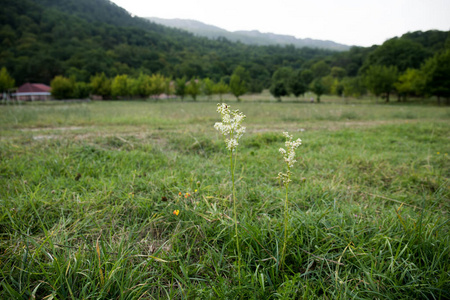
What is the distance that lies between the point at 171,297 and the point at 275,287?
748 millimetres

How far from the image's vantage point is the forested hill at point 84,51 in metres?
67.8

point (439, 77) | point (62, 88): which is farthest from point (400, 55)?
point (62, 88)

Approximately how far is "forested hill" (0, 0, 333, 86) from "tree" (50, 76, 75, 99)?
16483 millimetres

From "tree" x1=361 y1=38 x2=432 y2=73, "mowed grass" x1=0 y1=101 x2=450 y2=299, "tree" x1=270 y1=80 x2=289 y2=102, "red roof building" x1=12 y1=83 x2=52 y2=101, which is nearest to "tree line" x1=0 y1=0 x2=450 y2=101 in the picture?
"tree" x1=270 y1=80 x2=289 y2=102

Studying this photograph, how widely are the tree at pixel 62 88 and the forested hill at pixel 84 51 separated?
54.1ft

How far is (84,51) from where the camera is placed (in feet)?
268

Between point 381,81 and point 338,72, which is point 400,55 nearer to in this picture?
point 381,81

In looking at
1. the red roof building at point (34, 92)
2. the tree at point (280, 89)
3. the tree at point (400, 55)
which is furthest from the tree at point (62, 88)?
the tree at point (400, 55)

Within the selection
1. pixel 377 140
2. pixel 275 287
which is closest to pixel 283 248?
pixel 275 287

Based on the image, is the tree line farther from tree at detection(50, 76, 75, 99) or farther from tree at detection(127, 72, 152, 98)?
tree at detection(50, 76, 75, 99)

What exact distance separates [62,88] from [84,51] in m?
44.9

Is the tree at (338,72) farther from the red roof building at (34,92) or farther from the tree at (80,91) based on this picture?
the red roof building at (34,92)

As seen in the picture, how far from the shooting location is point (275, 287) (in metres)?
1.61

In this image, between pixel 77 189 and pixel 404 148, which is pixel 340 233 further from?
pixel 404 148
